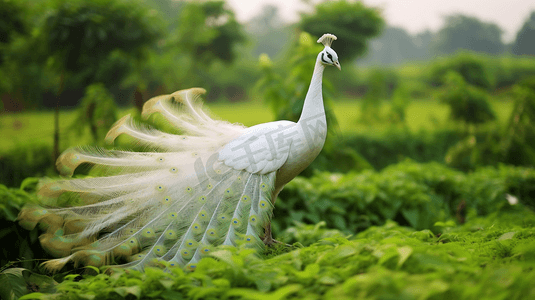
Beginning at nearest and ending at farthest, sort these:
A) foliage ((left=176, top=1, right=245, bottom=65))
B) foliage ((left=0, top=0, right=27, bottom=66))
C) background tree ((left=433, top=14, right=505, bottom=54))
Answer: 1. foliage ((left=0, top=0, right=27, bottom=66))
2. foliage ((left=176, top=1, right=245, bottom=65))
3. background tree ((left=433, top=14, right=505, bottom=54))

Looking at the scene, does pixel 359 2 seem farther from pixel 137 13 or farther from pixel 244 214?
pixel 244 214

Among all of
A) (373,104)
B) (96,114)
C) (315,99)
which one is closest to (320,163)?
(315,99)

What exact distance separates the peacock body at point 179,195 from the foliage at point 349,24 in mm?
7194

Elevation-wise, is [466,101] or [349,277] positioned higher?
[466,101]

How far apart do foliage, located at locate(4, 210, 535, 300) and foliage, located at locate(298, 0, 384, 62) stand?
7778 millimetres

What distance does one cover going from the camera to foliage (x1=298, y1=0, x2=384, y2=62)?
28.5 feet

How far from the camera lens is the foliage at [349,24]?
8.67 meters

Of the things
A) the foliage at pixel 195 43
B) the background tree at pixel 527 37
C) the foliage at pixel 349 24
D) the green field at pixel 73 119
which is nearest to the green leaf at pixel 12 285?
the green field at pixel 73 119

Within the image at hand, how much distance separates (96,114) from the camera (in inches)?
215

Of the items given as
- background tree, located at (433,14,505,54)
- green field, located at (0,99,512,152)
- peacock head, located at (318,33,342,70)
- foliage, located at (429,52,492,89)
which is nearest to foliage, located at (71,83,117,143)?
green field, located at (0,99,512,152)

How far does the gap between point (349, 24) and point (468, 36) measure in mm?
11326

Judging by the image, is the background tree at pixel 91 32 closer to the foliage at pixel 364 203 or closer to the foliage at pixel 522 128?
the foliage at pixel 364 203

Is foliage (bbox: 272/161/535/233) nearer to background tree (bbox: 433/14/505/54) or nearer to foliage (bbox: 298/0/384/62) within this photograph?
foliage (bbox: 298/0/384/62)

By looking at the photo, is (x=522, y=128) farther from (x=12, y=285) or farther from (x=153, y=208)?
(x=12, y=285)
